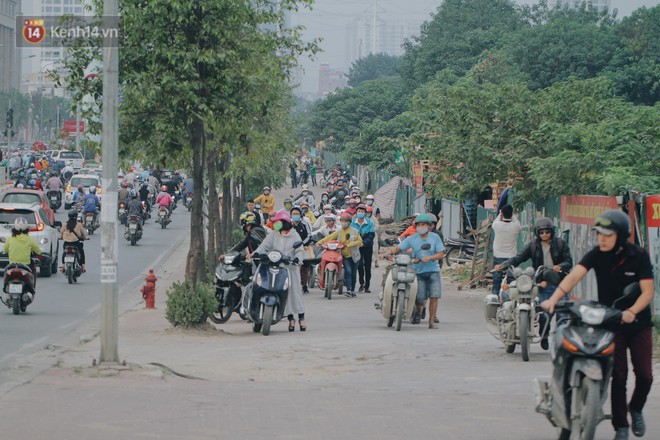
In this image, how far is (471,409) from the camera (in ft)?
33.6

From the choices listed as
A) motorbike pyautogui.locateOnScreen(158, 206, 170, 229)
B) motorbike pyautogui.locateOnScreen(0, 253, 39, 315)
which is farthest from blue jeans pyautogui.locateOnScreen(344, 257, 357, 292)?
motorbike pyautogui.locateOnScreen(158, 206, 170, 229)

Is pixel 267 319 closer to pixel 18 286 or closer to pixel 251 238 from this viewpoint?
pixel 251 238

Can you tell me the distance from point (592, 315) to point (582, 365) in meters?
0.33

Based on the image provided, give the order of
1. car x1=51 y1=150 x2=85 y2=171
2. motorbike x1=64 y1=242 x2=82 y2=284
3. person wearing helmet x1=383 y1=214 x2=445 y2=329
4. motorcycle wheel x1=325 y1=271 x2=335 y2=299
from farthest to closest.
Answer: car x1=51 y1=150 x2=85 y2=171 → motorbike x1=64 y1=242 x2=82 y2=284 → motorcycle wheel x1=325 y1=271 x2=335 y2=299 → person wearing helmet x1=383 y1=214 x2=445 y2=329

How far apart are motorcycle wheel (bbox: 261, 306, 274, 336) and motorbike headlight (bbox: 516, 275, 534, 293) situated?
4.71 meters

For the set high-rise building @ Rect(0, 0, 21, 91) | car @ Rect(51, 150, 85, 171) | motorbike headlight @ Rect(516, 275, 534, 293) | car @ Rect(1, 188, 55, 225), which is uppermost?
high-rise building @ Rect(0, 0, 21, 91)

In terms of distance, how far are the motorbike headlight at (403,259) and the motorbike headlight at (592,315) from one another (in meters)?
9.47

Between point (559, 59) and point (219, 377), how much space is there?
65035 mm

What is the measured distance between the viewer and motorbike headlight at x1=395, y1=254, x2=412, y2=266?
1739 centimetres

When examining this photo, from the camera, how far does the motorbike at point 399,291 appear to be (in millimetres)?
17391

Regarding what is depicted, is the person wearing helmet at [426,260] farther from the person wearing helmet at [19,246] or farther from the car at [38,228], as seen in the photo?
the car at [38,228]

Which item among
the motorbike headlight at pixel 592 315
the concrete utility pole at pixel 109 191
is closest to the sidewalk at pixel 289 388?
the concrete utility pole at pixel 109 191

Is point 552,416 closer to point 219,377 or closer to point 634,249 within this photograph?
point 634,249

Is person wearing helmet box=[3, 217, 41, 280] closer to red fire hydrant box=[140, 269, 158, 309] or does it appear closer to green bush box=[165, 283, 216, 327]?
red fire hydrant box=[140, 269, 158, 309]
